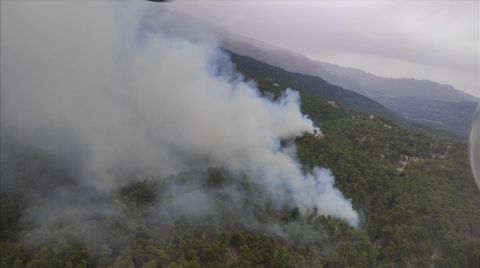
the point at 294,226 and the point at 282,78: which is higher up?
the point at 282,78

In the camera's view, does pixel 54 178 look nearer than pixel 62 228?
No

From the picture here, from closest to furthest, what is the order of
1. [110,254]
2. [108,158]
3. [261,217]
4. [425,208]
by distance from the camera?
[110,254]
[261,217]
[425,208]
[108,158]

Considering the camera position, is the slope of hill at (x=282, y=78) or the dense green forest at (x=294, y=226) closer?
the dense green forest at (x=294, y=226)

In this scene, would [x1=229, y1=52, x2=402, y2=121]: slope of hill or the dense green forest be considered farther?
[x1=229, y1=52, x2=402, y2=121]: slope of hill

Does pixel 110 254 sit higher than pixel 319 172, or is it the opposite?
pixel 319 172

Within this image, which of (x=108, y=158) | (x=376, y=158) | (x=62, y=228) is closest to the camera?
(x=62, y=228)

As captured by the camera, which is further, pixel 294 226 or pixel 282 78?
pixel 282 78

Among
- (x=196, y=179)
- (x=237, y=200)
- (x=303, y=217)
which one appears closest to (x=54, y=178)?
(x=196, y=179)

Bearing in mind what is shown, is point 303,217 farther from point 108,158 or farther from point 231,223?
point 108,158
